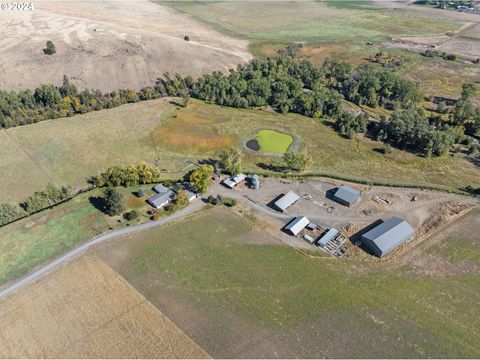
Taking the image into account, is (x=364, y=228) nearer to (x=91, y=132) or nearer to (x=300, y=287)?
(x=300, y=287)

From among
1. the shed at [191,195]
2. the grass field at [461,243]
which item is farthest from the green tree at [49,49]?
the grass field at [461,243]

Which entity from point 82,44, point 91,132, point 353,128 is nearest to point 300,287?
point 353,128

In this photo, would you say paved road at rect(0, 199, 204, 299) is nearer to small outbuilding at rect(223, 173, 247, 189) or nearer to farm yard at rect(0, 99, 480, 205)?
small outbuilding at rect(223, 173, 247, 189)

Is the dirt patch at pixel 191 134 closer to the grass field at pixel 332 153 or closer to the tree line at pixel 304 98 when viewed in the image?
the grass field at pixel 332 153

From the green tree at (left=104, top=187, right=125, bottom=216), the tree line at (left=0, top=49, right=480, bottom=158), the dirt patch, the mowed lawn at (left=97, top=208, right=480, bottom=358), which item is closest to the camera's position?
the mowed lawn at (left=97, top=208, right=480, bottom=358)

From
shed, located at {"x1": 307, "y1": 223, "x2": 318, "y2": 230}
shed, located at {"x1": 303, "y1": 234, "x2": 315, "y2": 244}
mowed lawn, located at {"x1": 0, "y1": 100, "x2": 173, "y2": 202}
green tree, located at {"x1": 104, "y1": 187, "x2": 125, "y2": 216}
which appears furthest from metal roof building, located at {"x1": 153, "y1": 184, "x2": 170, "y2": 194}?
shed, located at {"x1": 303, "y1": 234, "x2": 315, "y2": 244}

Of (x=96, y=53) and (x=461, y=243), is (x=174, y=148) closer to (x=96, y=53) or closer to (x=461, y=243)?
(x=96, y=53)
